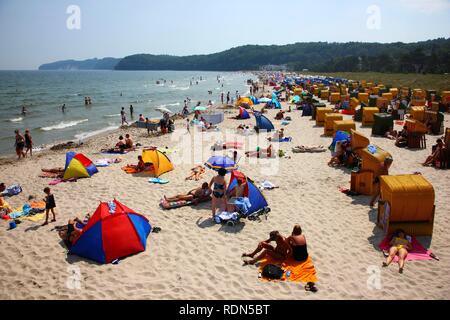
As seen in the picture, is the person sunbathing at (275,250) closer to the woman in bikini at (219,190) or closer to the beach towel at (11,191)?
the woman in bikini at (219,190)

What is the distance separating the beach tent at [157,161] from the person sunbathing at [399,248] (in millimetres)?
7478

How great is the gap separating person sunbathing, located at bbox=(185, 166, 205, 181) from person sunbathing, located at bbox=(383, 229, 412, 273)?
20.4ft

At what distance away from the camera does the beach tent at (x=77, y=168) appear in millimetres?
11016

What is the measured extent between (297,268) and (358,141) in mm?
6514

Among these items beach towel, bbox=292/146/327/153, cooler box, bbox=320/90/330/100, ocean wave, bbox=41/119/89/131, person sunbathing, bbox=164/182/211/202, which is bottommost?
person sunbathing, bbox=164/182/211/202

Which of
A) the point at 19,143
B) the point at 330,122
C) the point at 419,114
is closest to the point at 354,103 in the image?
the point at 419,114

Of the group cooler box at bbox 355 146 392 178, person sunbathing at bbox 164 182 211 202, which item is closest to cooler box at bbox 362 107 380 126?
cooler box at bbox 355 146 392 178

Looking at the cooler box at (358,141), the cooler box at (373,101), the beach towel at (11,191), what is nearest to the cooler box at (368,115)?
the cooler box at (373,101)

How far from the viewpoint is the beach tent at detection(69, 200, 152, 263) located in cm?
621

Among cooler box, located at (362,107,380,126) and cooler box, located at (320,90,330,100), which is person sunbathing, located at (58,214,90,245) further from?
cooler box, located at (320,90,330,100)
